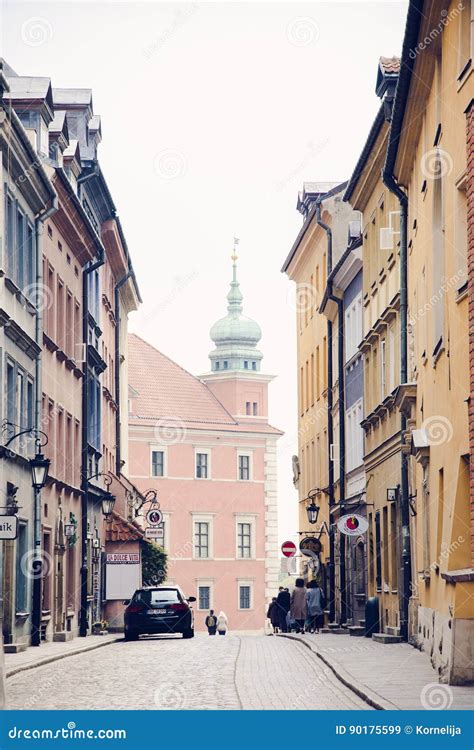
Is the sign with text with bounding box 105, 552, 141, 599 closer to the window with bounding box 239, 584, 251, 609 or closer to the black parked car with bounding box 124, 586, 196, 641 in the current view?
the black parked car with bounding box 124, 586, 196, 641

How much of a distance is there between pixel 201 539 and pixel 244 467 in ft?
24.0

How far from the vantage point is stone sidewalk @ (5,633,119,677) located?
955 inches

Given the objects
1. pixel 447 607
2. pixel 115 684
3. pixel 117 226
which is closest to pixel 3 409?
pixel 115 684

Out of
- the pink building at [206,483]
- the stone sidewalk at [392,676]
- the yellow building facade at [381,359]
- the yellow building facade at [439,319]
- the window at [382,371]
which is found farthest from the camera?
the pink building at [206,483]

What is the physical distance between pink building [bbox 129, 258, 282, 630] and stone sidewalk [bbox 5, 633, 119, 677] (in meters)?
63.0

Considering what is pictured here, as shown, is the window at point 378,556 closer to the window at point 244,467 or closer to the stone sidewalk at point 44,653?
the stone sidewalk at point 44,653

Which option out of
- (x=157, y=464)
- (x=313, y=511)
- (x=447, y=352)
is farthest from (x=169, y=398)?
(x=447, y=352)

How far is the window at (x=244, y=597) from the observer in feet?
340

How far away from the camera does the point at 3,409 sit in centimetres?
2970

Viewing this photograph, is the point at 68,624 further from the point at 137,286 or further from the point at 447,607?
the point at 137,286

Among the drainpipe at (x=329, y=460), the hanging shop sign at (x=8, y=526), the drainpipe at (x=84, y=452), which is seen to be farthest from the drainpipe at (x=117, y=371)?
the hanging shop sign at (x=8, y=526)

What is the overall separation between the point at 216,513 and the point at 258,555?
430cm

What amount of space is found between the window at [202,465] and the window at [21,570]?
233ft

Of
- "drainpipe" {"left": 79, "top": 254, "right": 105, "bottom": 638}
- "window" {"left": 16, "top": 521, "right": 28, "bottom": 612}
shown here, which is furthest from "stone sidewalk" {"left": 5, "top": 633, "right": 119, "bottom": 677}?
"drainpipe" {"left": 79, "top": 254, "right": 105, "bottom": 638}
